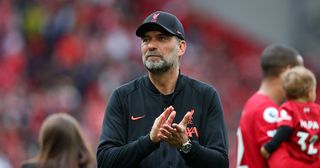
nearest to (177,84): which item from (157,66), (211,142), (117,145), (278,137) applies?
(157,66)

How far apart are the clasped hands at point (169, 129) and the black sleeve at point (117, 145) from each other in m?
0.09

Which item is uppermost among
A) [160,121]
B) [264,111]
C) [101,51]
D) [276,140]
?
[160,121]

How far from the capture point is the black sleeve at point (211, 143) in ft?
22.8

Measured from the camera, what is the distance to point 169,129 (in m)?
6.75

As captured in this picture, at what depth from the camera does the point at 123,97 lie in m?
7.30

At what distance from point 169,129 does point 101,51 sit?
42.6 feet

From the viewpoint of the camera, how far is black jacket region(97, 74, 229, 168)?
7016 mm

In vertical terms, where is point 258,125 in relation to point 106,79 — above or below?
above

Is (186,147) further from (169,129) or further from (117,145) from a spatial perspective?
(117,145)

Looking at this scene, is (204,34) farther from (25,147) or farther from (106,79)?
(25,147)

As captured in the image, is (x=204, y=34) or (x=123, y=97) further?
(x=204, y=34)

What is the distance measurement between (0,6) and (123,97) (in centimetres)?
1313

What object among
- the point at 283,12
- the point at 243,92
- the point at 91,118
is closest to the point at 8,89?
the point at 91,118

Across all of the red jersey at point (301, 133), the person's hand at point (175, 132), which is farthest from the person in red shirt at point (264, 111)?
the person's hand at point (175, 132)
